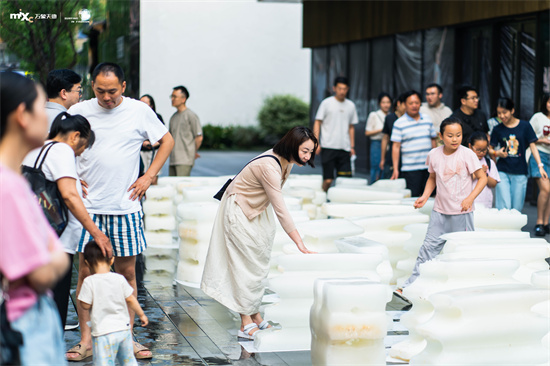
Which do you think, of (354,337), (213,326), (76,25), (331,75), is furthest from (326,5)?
(354,337)

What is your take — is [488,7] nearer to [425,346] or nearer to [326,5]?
[326,5]

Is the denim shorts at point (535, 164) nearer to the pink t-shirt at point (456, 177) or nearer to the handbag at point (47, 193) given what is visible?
the pink t-shirt at point (456, 177)

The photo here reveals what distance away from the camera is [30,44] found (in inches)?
436

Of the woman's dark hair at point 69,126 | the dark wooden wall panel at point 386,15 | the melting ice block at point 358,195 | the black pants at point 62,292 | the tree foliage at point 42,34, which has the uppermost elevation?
the dark wooden wall panel at point 386,15

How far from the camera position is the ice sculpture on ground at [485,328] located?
4.93 m

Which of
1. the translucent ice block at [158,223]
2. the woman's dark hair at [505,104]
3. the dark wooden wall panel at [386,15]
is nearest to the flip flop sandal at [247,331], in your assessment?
the translucent ice block at [158,223]

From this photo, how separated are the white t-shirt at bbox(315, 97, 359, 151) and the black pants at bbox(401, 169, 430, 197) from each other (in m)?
2.56

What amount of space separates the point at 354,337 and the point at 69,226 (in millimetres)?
1894

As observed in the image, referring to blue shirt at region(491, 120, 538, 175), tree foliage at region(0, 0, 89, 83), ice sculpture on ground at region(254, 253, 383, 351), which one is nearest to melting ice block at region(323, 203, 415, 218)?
blue shirt at region(491, 120, 538, 175)

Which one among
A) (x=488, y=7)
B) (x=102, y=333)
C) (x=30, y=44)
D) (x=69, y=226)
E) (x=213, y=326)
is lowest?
(x=213, y=326)

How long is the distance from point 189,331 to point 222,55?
3108cm

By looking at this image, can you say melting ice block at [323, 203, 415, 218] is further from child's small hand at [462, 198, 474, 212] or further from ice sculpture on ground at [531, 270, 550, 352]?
ice sculpture on ground at [531, 270, 550, 352]

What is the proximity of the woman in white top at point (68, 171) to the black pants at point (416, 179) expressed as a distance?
231 inches

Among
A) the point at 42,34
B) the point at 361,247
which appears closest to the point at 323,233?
the point at 361,247
